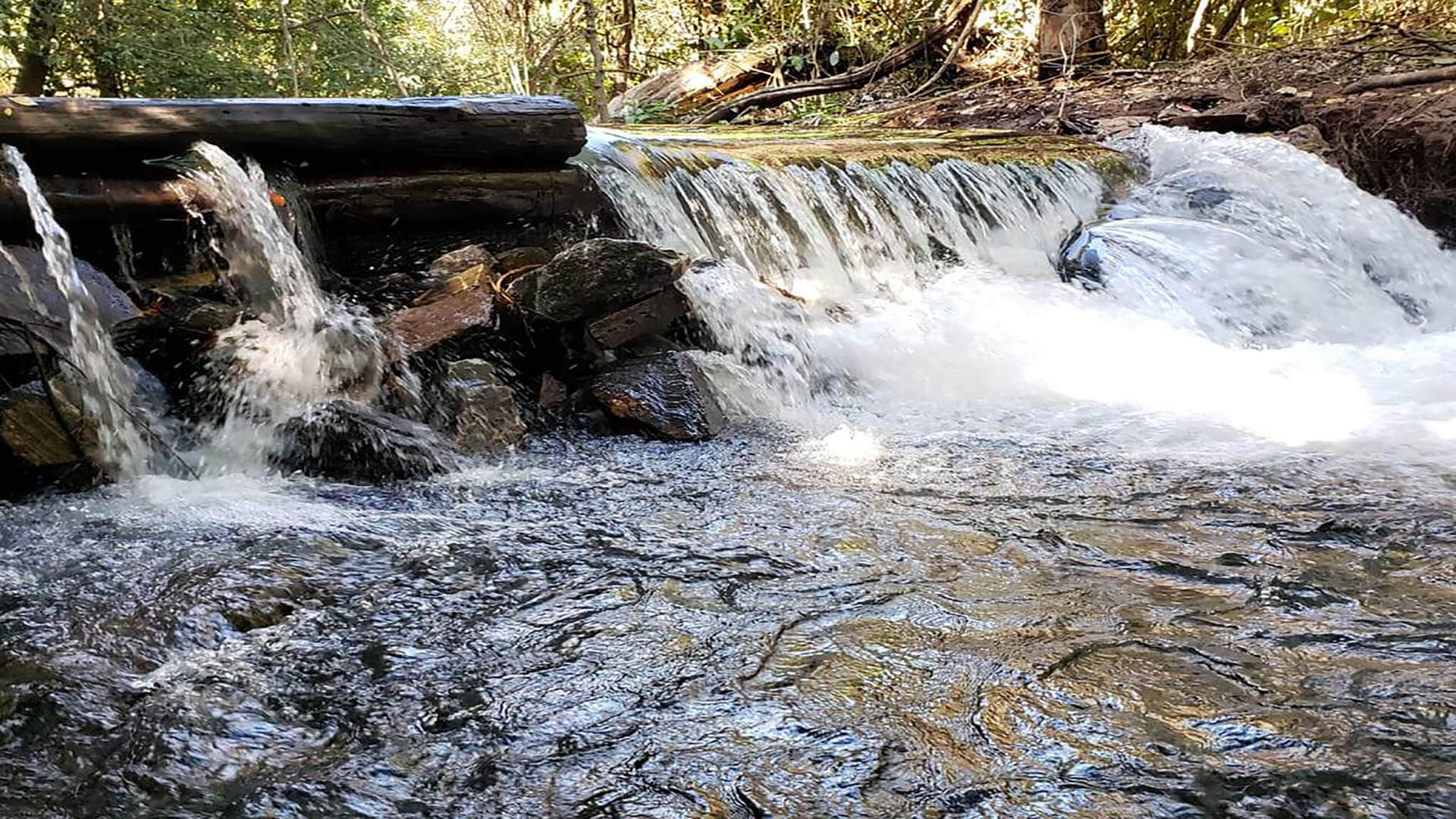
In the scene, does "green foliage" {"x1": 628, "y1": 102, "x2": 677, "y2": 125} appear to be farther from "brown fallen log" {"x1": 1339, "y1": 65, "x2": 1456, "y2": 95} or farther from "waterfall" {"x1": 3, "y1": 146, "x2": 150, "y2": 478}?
"waterfall" {"x1": 3, "y1": 146, "x2": 150, "y2": 478}

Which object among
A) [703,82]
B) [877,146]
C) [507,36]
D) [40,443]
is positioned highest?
[507,36]

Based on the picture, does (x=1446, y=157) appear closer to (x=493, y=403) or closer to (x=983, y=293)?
(x=983, y=293)

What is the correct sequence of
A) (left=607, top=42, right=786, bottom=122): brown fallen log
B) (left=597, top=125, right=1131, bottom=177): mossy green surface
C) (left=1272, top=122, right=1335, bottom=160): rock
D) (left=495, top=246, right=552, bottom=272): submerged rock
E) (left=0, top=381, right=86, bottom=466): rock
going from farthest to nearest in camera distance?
(left=607, top=42, right=786, bottom=122): brown fallen log < (left=1272, top=122, right=1335, bottom=160): rock < (left=597, top=125, right=1131, bottom=177): mossy green surface < (left=495, top=246, right=552, bottom=272): submerged rock < (left=0, top=381, right=86, bottom=466): rock

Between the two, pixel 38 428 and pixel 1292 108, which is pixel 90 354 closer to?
pixel 38 428

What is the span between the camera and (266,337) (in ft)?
13.6

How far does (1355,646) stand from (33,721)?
2.65 metres

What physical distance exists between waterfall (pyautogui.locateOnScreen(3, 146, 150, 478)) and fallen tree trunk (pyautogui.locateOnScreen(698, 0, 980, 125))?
7602 mm

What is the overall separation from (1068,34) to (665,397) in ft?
30.4

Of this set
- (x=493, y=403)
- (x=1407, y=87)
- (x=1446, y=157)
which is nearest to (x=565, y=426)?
(x=493, y=403)

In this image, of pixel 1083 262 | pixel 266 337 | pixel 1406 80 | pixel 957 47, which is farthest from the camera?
pixel 957 47

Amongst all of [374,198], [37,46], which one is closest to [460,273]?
[374,198]

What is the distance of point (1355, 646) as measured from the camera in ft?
6.88

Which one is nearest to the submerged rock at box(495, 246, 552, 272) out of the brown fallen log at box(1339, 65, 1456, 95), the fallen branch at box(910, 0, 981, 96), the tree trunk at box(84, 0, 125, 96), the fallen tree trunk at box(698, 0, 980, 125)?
the fallen tree trunk at box(698, 0, 980, 125)

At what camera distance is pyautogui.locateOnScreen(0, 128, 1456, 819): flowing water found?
1.70 m
